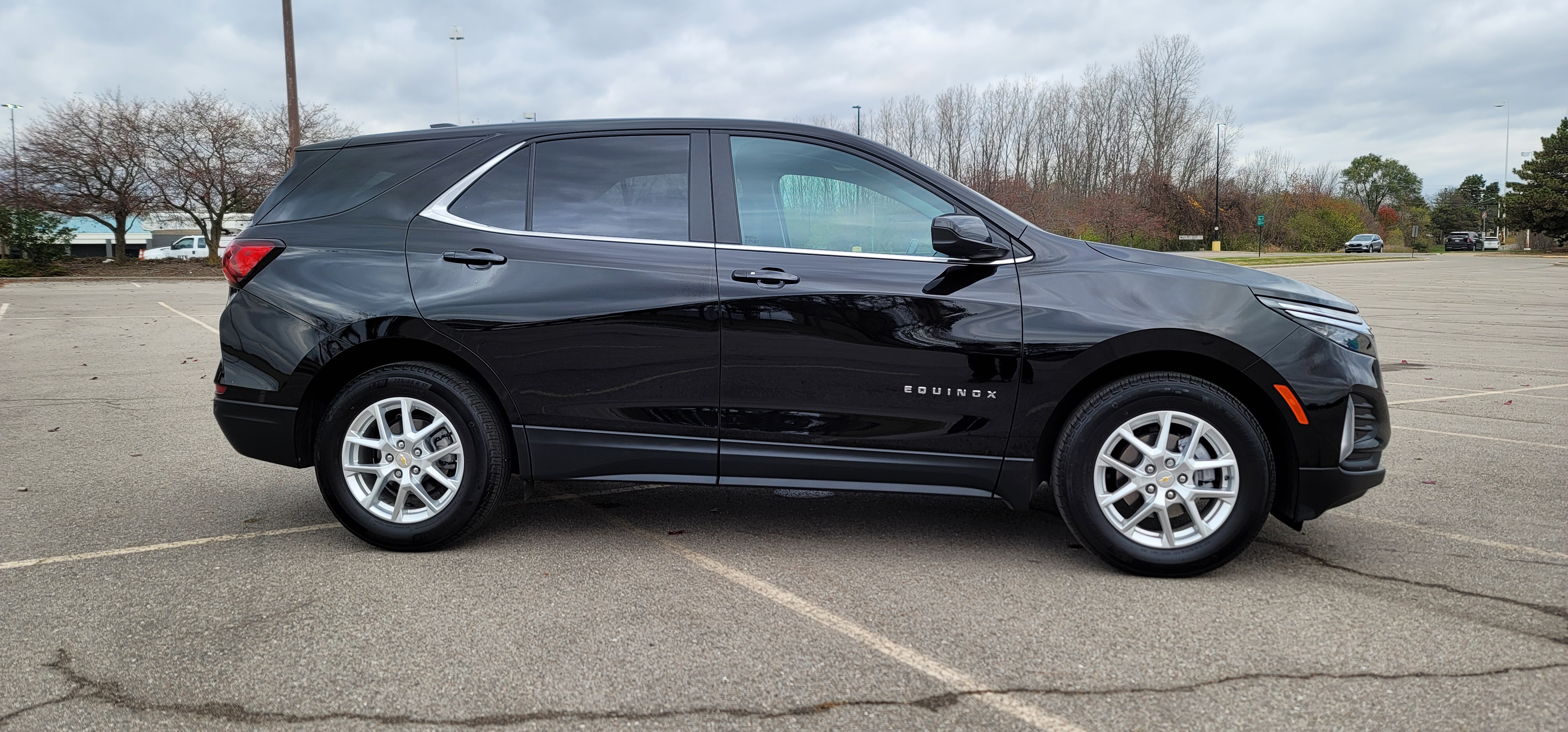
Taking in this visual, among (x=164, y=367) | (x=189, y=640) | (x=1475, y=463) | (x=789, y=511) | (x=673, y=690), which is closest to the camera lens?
(x=673, y=690)

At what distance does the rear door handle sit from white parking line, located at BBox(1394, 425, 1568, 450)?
5.97 meters

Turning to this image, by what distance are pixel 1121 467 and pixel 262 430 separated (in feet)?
11.2

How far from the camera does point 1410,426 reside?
675 centimetres

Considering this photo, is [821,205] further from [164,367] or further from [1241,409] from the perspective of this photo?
[164,367]

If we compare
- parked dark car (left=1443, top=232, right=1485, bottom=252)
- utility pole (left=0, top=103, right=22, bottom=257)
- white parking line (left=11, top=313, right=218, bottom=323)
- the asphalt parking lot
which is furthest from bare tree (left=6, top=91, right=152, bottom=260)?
parked dark car (left=1443, top=232, right=1485, bottom=252)

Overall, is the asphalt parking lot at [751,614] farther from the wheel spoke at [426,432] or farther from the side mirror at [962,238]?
the side mirror at [962,238]

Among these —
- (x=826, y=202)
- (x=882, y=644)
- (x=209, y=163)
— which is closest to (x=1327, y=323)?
(x=826, y=202)

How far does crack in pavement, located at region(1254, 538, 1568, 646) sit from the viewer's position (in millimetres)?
3291

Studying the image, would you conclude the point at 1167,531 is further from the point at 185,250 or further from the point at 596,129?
the point at 185,250

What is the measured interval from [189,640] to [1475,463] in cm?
631

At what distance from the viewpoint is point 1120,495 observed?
3.66m

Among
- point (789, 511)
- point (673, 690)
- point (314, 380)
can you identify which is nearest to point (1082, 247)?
point (789, 511)

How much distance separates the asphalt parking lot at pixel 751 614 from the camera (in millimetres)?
2678

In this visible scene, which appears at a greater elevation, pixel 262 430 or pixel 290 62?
pixel 290 62
